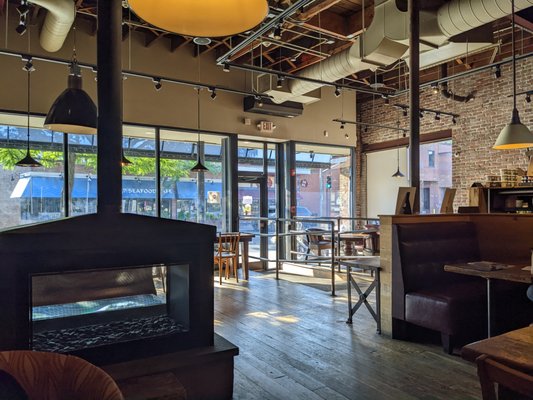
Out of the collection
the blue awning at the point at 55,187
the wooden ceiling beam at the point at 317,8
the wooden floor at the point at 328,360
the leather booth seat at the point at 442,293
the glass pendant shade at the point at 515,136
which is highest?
the wooden ceiling beam at the point at 317,8

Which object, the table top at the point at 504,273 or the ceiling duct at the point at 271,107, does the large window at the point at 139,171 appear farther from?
the table top at the point at 504,273

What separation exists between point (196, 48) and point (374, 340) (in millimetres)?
6221

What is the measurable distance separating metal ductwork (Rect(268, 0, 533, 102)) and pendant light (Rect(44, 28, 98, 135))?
3732mm

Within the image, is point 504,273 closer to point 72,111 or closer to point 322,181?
point 72,111

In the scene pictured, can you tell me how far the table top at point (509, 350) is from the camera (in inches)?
58.7

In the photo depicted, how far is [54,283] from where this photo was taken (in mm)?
2549

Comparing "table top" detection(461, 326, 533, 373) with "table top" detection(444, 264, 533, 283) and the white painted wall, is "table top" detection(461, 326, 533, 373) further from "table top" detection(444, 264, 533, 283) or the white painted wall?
the white painted wall

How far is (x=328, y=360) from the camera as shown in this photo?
3447 mm

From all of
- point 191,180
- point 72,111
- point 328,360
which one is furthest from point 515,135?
point 191,180

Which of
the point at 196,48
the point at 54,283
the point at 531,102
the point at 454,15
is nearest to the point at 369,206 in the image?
the point at 531,102

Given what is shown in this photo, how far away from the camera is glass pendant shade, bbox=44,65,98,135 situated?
11.5 feet

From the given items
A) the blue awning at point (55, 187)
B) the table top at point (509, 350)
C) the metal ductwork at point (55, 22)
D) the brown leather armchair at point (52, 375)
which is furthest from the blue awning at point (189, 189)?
the table top at point (509, 350)

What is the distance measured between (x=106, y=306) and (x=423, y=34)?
15.7 feet

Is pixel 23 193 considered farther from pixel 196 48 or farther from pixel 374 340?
pixel 374 340
